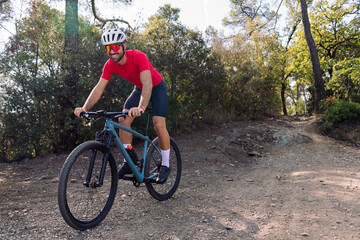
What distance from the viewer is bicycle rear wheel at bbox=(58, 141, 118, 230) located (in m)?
2.51

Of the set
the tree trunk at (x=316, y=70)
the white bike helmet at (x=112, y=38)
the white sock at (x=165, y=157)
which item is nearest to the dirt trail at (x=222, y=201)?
the white sock at (x=165, y=157)

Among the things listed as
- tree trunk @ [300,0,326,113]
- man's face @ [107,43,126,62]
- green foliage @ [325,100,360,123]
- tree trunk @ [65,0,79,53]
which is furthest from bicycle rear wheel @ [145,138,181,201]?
tree trunk @ [300,0,326,113]

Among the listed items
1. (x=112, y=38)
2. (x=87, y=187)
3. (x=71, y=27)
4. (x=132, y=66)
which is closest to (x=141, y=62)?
(x=132, y=66)

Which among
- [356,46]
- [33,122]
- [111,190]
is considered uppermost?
[356,46]

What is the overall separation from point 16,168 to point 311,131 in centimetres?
852

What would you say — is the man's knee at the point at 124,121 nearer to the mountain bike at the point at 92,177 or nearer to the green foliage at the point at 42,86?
the mountain bike at the point at 92,177

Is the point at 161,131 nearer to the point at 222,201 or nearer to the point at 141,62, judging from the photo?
the point at 141,62

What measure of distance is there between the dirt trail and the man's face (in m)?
1.88

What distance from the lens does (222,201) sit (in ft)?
12.1

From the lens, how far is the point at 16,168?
230 inches

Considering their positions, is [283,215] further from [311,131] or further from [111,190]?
[311,131]

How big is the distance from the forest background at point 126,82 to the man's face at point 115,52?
11.2ft

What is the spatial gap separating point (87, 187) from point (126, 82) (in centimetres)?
414

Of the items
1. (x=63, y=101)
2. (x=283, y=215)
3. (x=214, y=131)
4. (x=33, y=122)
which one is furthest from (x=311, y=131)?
(x=33, y=122)
